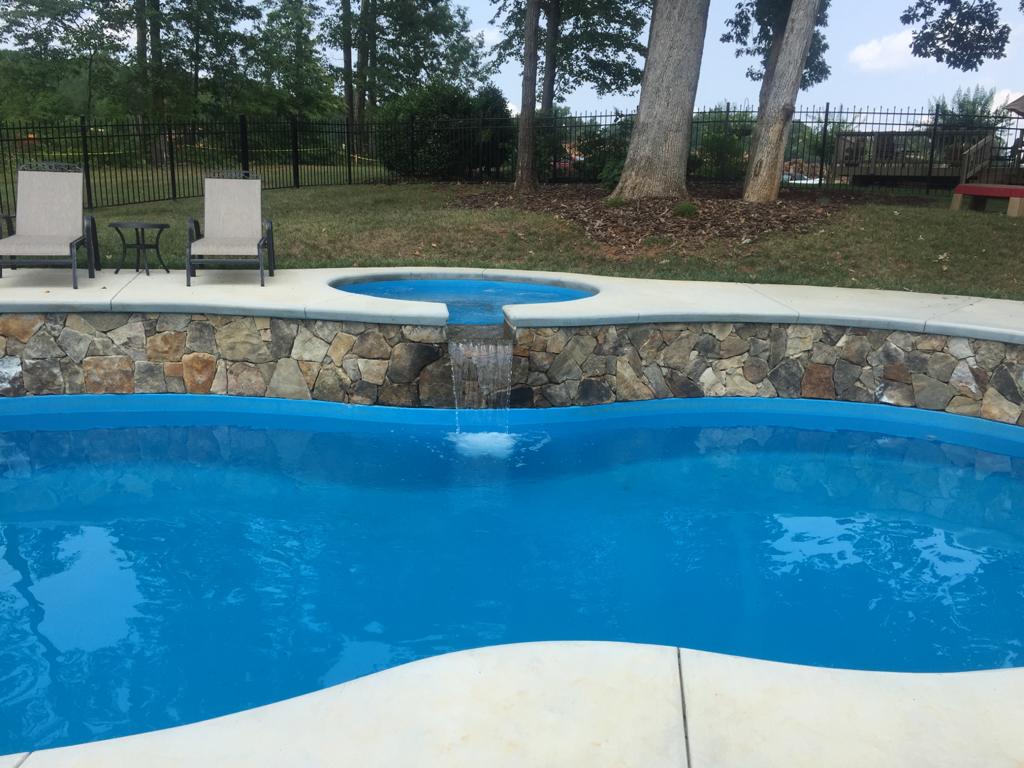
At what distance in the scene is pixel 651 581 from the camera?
436cm

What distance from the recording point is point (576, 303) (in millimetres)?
7133

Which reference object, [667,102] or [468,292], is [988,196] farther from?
[468,292]

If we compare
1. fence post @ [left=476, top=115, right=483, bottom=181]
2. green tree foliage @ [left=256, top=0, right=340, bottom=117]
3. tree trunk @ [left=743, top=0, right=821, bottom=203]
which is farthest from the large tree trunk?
green tree foliage @ [left=256, top=0, right=340, bottom=117]

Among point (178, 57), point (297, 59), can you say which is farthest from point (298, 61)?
point (178, 57)

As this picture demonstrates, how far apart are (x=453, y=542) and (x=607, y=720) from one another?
8.64 ft

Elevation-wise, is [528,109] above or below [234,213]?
above

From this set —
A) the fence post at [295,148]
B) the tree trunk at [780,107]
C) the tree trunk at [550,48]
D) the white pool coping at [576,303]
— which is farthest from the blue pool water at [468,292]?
the tree trunk at [550,48]

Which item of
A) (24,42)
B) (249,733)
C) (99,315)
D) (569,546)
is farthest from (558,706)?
(24,42)

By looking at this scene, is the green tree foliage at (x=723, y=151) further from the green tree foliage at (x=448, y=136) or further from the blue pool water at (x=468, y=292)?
the blue pool water at (x=468, y=292)

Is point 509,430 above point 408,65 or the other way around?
the other way around

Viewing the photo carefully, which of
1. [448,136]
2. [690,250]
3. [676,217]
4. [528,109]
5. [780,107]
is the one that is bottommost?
[690,250]

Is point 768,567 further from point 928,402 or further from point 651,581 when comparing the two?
point 928,402

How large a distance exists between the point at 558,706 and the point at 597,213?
35.1 ft

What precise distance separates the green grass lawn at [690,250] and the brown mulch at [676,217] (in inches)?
9.0
